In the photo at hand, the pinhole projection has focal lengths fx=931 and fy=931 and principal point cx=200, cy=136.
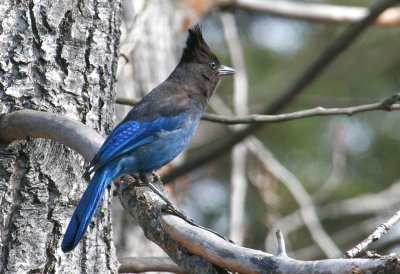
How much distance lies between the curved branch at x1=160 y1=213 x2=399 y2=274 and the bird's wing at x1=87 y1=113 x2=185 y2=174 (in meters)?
0.53

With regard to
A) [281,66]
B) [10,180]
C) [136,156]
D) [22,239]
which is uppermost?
[281,66]

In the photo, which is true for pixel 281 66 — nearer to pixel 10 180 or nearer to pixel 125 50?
pixel 125 50

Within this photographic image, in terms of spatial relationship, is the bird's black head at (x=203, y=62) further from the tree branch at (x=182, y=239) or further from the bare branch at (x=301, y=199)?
the bare branch at (x=301, y=199)

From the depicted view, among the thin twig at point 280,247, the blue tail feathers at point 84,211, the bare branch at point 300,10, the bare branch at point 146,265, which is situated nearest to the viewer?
the thin twig at point 280,247

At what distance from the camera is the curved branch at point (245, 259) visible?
2.48 metres

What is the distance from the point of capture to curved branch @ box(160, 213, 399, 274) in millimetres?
2477

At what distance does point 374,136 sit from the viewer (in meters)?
8.81

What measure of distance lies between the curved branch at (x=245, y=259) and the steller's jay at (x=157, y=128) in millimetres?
422

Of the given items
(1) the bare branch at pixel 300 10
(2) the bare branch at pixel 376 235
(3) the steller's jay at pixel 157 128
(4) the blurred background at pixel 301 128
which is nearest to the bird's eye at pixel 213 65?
(3) the steller's jay at pixel 157 128

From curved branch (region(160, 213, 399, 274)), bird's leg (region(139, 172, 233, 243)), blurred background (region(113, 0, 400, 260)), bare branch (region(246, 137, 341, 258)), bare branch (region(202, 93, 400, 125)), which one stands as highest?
blurred background (region(113, 0, 400, 260))

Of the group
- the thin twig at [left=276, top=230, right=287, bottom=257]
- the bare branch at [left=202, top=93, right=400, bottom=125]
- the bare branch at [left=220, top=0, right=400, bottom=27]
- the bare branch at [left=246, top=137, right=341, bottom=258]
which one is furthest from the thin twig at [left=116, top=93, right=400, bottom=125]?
the bare branch at [left=220, top=0, right=400, bottom=27]

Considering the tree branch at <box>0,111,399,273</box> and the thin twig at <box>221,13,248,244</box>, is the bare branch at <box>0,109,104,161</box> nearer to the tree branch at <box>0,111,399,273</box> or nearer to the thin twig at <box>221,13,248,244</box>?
the tree branch at <box>0,111,399,273</box>

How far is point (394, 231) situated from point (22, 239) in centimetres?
428

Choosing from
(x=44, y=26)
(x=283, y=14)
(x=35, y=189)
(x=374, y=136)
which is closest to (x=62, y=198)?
(x=35, y=189)
